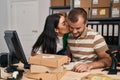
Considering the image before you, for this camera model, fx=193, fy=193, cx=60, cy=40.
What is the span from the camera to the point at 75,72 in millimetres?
1457

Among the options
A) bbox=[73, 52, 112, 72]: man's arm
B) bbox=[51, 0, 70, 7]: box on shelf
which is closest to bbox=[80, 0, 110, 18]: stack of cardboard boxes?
bbox=[51, 0, 70, 7]: box on shelf

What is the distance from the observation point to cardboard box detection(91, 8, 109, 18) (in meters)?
2.83

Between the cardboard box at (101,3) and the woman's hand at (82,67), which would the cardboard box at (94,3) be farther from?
the woman's hand at (82,67)

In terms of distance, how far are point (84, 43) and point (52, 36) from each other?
0.32 m

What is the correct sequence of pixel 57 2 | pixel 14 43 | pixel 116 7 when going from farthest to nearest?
pixel 57 2, pixel 116 7, pixel 14 43

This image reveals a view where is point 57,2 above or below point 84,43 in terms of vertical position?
above

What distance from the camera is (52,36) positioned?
1680 mm

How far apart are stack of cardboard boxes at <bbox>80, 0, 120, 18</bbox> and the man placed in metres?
1.14

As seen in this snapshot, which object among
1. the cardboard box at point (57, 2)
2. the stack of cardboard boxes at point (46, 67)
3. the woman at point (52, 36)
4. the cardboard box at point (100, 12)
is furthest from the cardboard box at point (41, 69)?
the cardboard box at point (57, 2)

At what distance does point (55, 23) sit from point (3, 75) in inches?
25.3

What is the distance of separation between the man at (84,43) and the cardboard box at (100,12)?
1.14 metres

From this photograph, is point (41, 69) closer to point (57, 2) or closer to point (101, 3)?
point (101, 3)

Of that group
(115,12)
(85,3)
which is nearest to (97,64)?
(115,12)

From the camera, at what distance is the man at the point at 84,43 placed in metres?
1.64
